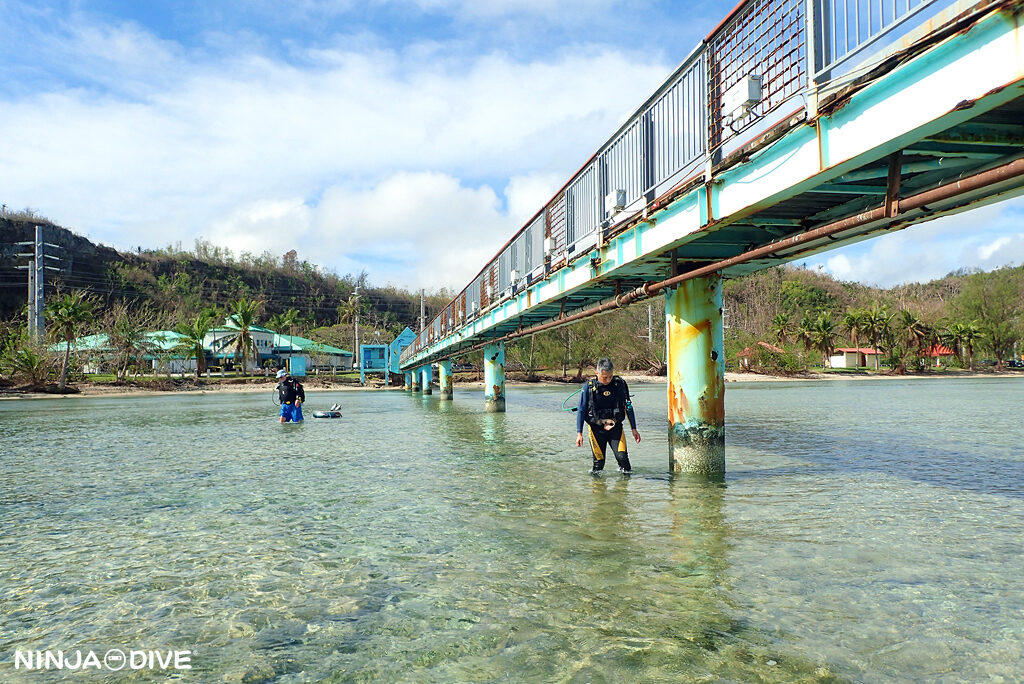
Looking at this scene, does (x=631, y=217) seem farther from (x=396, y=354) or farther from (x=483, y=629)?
(x=396, y=354)

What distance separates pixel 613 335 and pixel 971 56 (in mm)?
72092

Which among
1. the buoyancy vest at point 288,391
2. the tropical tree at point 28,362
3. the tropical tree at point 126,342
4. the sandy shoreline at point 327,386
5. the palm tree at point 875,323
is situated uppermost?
the palm tree at point 875,323

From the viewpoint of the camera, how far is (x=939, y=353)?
340ft

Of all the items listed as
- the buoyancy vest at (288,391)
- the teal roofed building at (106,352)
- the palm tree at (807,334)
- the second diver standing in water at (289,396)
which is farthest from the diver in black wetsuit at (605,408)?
the palm tree at (807,334)

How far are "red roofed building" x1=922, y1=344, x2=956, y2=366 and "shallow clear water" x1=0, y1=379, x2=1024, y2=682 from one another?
98.6 metres

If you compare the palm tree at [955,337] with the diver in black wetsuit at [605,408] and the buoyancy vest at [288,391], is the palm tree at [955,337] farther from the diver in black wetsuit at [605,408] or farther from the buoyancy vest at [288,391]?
the diver in black wetsuit at [605,408]

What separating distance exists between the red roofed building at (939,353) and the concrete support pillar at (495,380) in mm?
84494

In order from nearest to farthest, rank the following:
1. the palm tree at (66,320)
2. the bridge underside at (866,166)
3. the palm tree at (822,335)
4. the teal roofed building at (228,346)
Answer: the bridge underside at (866,166), the palm tree at (66,320), the teal roofed building at (228,346), the palm tree at (822,335)

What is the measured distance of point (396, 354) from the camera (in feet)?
222

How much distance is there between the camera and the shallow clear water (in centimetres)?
414

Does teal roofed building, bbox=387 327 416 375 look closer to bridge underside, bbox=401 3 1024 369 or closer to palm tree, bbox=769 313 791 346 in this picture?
palm tree, bbox=769 313 791 346

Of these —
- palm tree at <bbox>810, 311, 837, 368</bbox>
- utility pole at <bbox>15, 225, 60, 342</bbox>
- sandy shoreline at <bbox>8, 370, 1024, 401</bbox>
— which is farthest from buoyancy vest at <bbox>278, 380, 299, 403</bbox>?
palm tree at <bbox>810, 311, 837, 368</bbox>

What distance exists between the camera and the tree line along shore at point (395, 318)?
215 feet

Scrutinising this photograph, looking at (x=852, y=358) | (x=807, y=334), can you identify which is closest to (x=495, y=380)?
(x=807, y=334)
